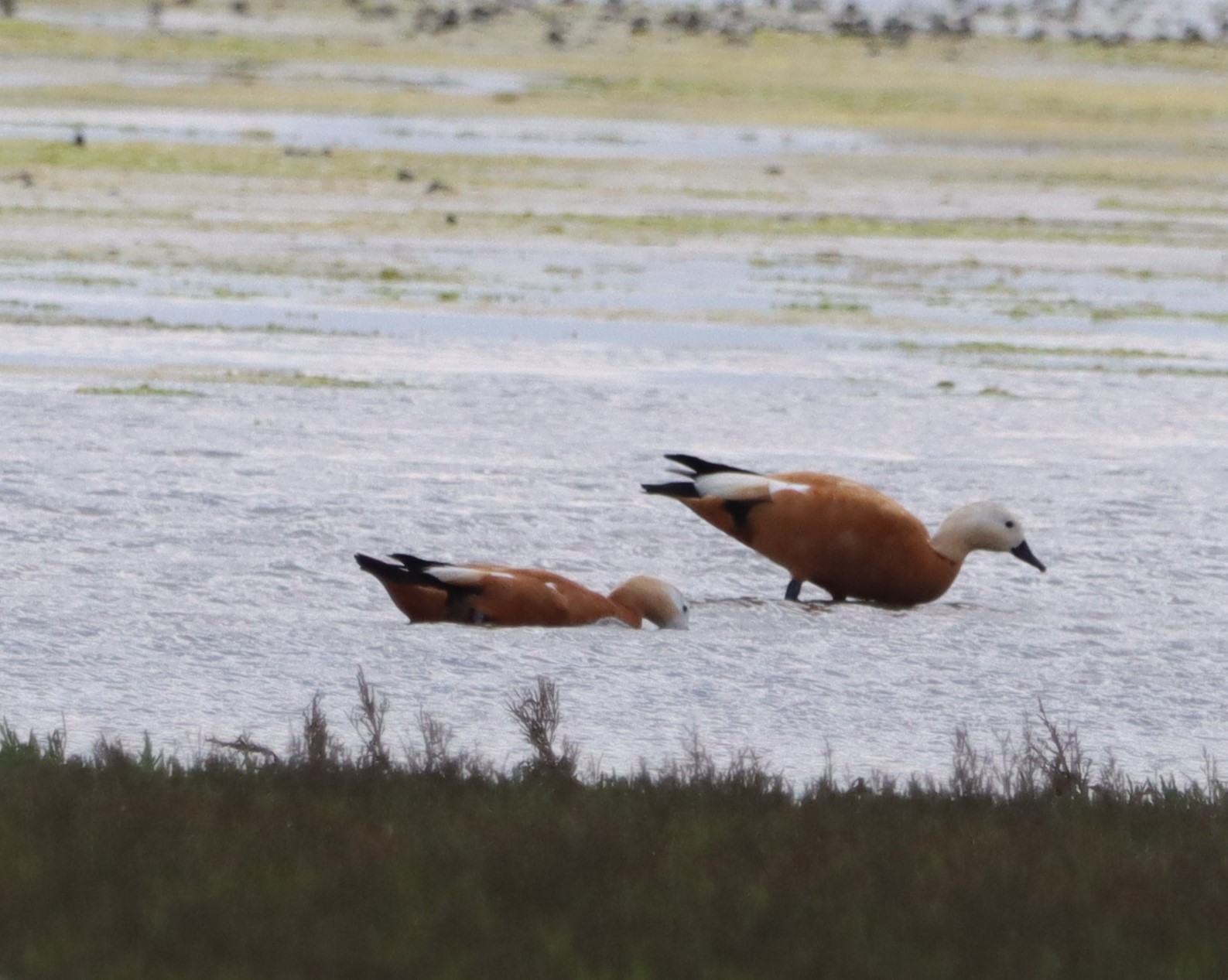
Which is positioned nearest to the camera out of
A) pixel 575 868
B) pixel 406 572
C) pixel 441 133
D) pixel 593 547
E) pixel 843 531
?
pixel 575 868

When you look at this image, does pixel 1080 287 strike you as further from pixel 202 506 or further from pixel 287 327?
pixel 202 506

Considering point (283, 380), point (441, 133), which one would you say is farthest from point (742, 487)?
point (441, 133)

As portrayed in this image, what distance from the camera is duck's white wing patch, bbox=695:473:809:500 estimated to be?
10289 millimetres

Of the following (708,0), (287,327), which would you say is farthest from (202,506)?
(708,0)

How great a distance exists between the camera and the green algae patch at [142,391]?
1595 cm

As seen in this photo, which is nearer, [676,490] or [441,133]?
[676,490]

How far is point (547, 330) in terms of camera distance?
21.2m

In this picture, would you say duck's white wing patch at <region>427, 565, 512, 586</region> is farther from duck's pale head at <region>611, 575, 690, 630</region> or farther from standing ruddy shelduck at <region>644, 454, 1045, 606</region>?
→ standing ruddy shelduck at <region>644, 454, 1045, 606</region>

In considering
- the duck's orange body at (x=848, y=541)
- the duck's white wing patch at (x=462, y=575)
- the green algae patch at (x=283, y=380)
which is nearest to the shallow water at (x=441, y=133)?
the green algae patch at (x=283, y=380)

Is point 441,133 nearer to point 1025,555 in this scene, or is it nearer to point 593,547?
point 593,547

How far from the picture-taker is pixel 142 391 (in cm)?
1609

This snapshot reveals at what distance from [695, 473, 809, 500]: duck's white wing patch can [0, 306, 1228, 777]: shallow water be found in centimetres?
43

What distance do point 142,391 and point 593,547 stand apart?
558cm

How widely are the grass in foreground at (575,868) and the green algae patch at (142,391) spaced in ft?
29.3
